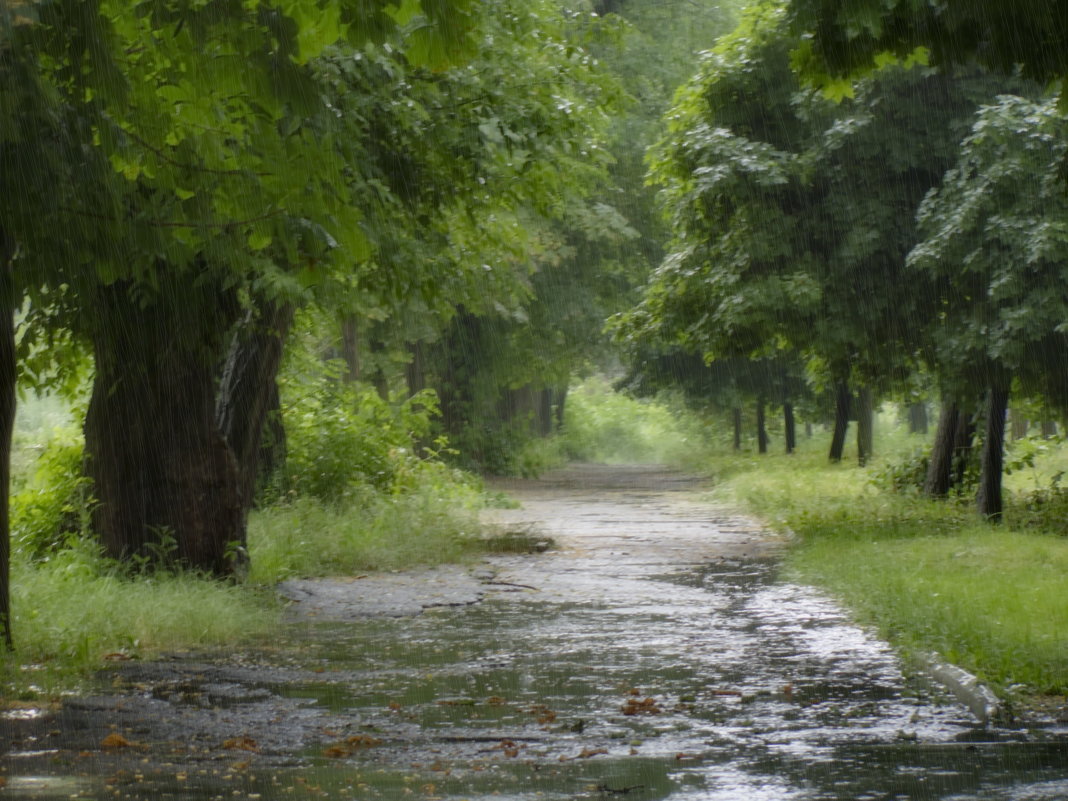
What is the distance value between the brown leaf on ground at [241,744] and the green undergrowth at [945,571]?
4243mm

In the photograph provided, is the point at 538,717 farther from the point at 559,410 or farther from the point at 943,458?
the point at 559,410

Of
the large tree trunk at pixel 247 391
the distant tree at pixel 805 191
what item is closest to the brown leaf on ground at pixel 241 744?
the large tree trunk at pixel 247 391

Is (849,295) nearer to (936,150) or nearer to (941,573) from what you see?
(936,150)

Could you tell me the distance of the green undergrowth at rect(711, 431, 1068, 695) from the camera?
9203mm

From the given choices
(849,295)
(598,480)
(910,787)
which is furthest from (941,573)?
(598,480)

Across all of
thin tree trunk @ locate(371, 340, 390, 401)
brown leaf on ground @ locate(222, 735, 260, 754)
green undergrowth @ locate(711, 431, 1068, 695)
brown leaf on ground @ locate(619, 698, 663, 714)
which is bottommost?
brown leaf on ground @ locate(619, 698, 663, 714)

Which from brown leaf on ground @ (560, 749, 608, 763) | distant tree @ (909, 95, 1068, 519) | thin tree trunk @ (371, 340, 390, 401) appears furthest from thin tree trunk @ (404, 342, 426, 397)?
brown leaf on ground @ (560, 749, 608, 763)

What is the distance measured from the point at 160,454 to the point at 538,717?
645 cm

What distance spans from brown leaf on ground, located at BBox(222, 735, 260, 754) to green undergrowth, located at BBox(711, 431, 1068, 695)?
13.9ft

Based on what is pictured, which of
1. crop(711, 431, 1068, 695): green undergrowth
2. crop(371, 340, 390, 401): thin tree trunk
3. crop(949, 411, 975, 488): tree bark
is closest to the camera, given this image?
crop(711, 431, 1068, 695): green undergrowth

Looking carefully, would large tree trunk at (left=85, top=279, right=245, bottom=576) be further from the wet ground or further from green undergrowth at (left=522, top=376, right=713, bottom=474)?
green undergrowth at (left=522, top=376, right=713, bottom=474)

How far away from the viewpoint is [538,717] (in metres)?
7.92

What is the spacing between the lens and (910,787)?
6.15 metres

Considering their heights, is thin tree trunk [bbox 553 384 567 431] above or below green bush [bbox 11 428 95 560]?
above
